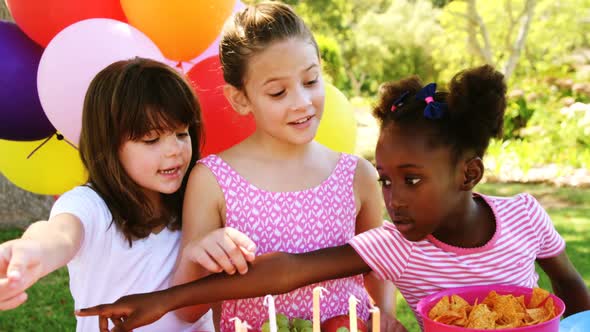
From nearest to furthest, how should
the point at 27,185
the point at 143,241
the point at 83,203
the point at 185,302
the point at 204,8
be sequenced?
the point at 185,302 → the point at 83,203 → the point at 143,241 → the point at 204,8 → the point at 27,185

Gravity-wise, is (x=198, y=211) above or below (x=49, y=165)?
below

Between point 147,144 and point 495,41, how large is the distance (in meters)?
10.8

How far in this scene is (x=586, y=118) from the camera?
778 cm

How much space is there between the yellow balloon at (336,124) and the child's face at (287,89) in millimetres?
472

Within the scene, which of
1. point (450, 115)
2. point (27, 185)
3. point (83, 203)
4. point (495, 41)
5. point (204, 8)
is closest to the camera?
point (450, 115)

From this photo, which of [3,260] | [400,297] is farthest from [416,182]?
[400,297]

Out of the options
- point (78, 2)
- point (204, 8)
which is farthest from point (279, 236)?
point (78, 2)

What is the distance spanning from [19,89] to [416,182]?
56.0 inches

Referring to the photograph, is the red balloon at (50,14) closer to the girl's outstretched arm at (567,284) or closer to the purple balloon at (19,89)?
the purple balloon at (19,89)

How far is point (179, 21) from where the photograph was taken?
2230 mm

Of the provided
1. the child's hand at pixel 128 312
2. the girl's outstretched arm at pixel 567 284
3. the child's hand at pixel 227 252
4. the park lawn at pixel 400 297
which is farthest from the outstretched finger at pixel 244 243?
the park lawn at pixel 400 297

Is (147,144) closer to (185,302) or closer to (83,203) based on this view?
(83,203)

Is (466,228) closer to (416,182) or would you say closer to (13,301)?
(416,182)

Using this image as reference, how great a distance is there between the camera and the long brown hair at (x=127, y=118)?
6.43ft
